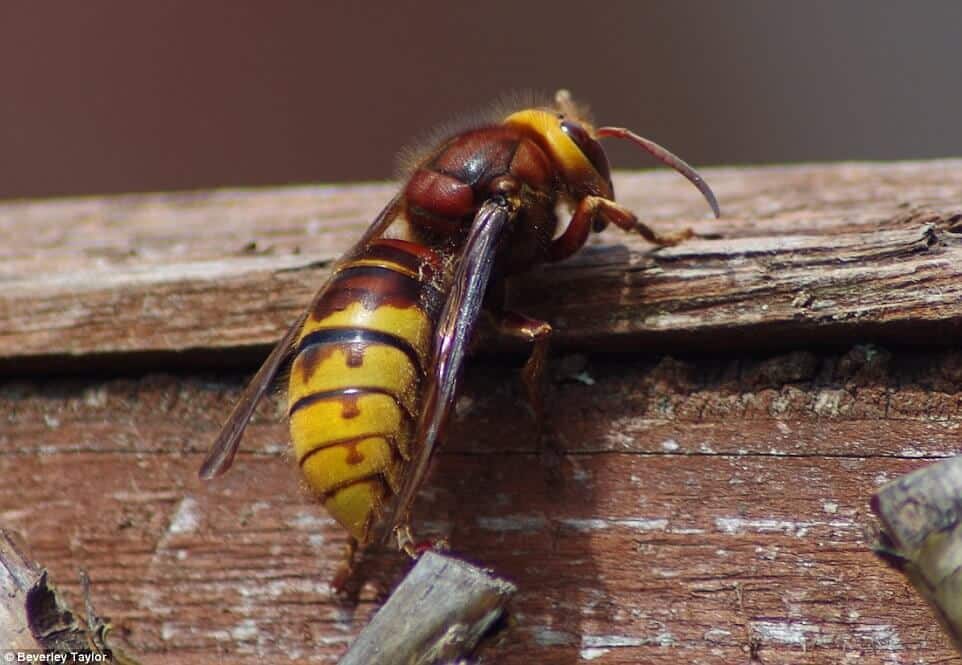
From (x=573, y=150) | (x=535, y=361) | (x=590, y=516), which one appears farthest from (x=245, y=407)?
(x=573, y=150)

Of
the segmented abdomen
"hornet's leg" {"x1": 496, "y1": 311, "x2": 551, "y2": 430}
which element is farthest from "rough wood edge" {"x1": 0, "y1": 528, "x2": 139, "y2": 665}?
"hornet's leg" {"x1": 496, "y1": 311, "x2": 551, "y2": 430}

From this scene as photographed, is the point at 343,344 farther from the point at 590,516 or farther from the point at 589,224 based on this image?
the point at 589,224

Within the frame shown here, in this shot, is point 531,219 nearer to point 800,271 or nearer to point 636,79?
point 800,271


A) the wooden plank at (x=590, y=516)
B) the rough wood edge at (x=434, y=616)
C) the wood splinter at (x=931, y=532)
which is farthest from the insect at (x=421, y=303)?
the wood splinter at (x=931, y=532)

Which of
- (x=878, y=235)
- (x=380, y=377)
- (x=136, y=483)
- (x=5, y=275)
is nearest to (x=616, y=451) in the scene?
(x=380, y=377)

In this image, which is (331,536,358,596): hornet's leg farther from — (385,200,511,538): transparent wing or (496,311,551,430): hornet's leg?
(496,311,551,430): hornet's leg

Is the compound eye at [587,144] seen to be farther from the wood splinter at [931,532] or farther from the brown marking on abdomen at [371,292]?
the wood splinter at [931,532]
